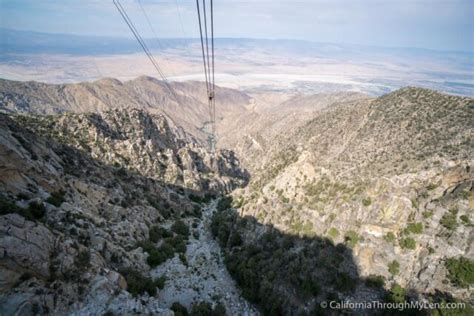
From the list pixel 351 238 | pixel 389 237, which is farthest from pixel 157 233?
pixel 389 237

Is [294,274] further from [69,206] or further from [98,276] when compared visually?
[69,206]

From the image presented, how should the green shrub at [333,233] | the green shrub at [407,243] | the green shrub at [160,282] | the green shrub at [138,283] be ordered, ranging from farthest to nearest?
the green shrub at [333,233]
the green shrub at [160,282]
the green shrub at [407,243]
the green shrub at [138,283]

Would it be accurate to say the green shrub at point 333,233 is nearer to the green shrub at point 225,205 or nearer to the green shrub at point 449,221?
the green shrub at point 449,221

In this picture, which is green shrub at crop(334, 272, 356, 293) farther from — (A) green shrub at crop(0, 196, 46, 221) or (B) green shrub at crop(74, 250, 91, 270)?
(A) green shrub at crop(0, 196, 46, 221)

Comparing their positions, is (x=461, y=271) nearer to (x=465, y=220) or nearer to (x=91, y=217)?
(x=465, y=220)

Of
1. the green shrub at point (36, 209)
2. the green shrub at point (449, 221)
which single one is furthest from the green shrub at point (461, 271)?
the green shrub at point (36, 209)
